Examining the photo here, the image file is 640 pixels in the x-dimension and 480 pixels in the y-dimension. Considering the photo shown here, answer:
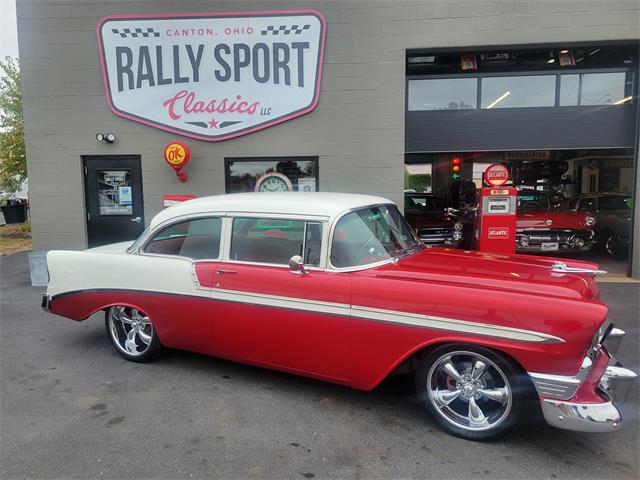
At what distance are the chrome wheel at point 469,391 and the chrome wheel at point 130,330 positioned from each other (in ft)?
9.00

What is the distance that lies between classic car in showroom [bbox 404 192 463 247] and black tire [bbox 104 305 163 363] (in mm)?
7077

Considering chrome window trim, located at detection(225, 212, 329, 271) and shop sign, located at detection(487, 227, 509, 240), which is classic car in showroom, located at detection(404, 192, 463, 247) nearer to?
shop sign, located at detection(487, 227, 509, 240)

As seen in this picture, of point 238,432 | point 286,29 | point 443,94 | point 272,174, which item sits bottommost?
point 238,432

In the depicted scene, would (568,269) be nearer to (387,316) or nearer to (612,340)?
(612,340)

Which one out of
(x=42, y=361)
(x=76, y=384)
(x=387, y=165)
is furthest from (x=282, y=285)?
(x=387, y=165)

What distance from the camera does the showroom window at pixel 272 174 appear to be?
832cm

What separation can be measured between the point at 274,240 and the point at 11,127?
16.4 meters

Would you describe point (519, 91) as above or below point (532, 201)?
above

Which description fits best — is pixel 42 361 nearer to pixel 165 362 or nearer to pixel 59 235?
pixel 165 362

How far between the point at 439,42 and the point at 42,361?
7593 mm

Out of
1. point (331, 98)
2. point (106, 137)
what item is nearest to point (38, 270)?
point (106, 137)

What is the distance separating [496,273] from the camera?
3.29 m

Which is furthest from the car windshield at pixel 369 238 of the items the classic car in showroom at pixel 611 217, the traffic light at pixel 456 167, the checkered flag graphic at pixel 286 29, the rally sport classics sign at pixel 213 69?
the traffic light at pixel 456 167

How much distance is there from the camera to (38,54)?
8.18m
